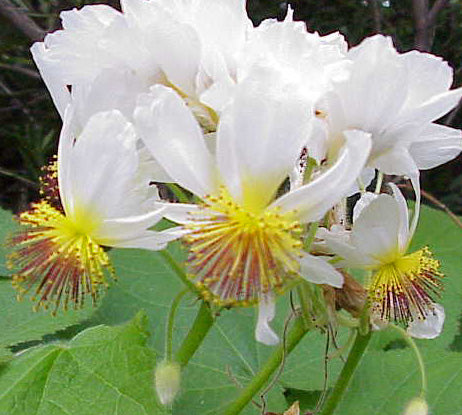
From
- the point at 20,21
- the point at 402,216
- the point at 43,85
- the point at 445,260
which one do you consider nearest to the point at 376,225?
the point at 402,216

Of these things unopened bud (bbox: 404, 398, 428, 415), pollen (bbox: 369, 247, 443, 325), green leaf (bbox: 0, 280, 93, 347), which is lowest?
green leaf (bbox: 0, 280, 93, 347)

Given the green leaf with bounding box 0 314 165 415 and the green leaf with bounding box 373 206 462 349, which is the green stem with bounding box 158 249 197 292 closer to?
the green leaf with bounding box 0 314 165 415

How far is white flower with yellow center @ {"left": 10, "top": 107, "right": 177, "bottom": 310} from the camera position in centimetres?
→ 77

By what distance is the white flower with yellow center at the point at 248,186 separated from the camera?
0.75m

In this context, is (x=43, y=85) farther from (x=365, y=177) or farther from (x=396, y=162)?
(x=396, y=162)

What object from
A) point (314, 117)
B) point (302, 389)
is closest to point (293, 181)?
point (314, 117)

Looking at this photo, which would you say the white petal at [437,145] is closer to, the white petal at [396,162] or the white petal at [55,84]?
the white petal at [396,162]

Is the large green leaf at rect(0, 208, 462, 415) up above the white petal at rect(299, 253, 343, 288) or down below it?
below

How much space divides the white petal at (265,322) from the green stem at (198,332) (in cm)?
10

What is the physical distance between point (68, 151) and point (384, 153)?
0.34m

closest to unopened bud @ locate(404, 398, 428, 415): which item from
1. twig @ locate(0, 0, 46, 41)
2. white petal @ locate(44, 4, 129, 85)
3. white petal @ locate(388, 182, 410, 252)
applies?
white petal @ locate(388, 182, 410, 252)

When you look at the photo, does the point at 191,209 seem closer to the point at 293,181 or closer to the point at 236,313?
the point at 293,181

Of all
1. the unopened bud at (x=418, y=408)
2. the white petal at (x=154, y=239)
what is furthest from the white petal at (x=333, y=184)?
the unopened bud at (x=418, y=408)

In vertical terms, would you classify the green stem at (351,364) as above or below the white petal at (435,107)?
below
